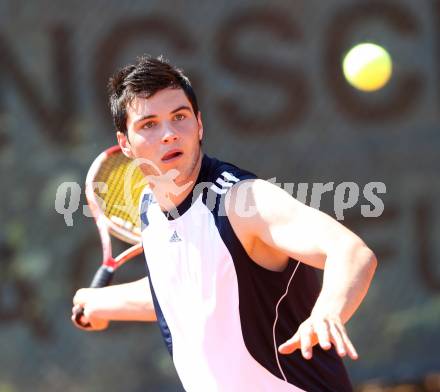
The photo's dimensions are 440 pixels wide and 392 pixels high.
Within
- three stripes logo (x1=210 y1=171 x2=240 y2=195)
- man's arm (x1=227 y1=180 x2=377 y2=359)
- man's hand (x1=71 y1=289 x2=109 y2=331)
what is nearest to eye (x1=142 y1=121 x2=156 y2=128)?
three stripes logo (x1=210 y1=171 x2=240 y2=195)

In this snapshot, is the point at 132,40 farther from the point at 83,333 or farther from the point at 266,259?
the point at 266,259

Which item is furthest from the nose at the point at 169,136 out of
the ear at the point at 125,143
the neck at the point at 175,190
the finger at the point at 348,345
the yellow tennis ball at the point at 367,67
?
the yellow tennis ball at the point at 367,67

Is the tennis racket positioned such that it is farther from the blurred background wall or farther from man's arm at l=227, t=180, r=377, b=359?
the blurred background wall

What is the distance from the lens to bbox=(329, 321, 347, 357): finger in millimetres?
2146

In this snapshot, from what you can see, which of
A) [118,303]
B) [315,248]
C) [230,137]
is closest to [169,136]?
[315,248]

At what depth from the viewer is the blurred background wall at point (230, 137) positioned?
5.82 m

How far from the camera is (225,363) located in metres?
2.86

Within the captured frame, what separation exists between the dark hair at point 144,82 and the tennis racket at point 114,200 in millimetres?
634

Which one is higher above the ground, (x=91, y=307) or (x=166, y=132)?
(x=166, y=132)

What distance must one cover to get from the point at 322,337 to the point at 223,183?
2.49ft

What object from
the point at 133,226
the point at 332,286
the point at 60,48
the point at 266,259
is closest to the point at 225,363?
the point at 266,259

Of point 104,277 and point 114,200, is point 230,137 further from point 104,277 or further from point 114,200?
point 104,277

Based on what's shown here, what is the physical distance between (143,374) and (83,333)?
0.42 m

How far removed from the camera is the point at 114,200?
153 inches
